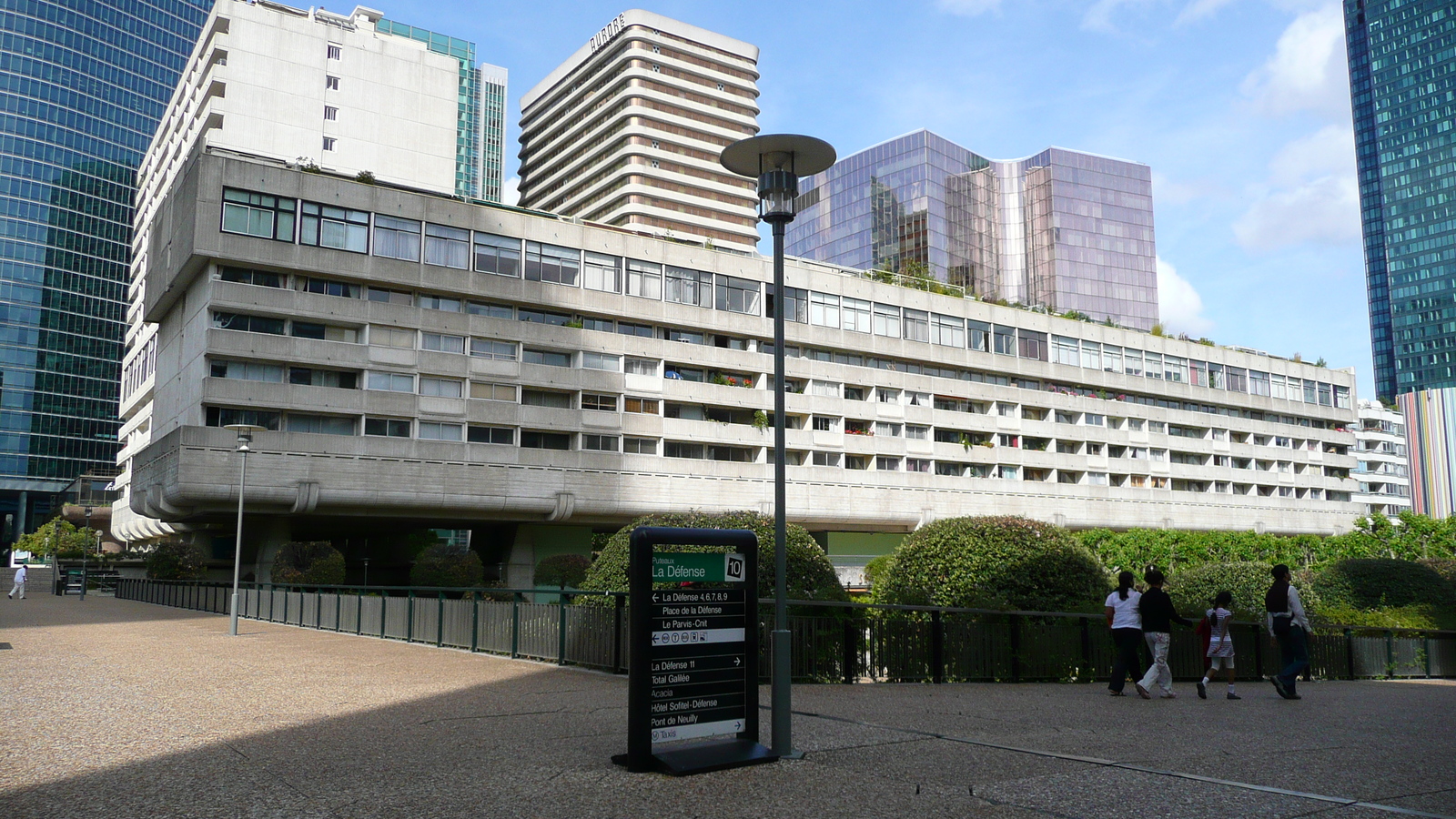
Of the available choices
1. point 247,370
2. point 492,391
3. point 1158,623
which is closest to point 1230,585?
point 1158,623

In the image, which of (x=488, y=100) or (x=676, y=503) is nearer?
(x=676, y=503)

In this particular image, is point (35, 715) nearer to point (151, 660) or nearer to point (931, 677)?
point (151, 660)

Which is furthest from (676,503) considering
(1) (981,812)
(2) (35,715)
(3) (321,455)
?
(1) (981,812)

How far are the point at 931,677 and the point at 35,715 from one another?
10.3 m

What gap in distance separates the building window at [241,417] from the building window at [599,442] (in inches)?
574

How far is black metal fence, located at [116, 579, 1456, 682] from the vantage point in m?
13.3

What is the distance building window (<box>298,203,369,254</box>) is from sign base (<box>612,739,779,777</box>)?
4547cm

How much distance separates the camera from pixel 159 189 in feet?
278

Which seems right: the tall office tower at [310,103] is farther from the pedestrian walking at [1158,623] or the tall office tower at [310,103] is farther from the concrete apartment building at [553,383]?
the pedestrian walking at [1158,623]

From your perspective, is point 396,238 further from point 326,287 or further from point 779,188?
point 779,188

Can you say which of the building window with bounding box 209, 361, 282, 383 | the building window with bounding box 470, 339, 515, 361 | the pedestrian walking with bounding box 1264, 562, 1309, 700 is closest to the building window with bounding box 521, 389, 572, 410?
the building window with bounding box 470, 339, 515, 361

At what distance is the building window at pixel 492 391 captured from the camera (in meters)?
50.8

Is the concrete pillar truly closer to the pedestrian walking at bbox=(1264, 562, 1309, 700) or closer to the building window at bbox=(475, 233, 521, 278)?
the building window at bbox=(475, 233, 521, 278)

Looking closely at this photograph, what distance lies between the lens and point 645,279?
5684 cm
